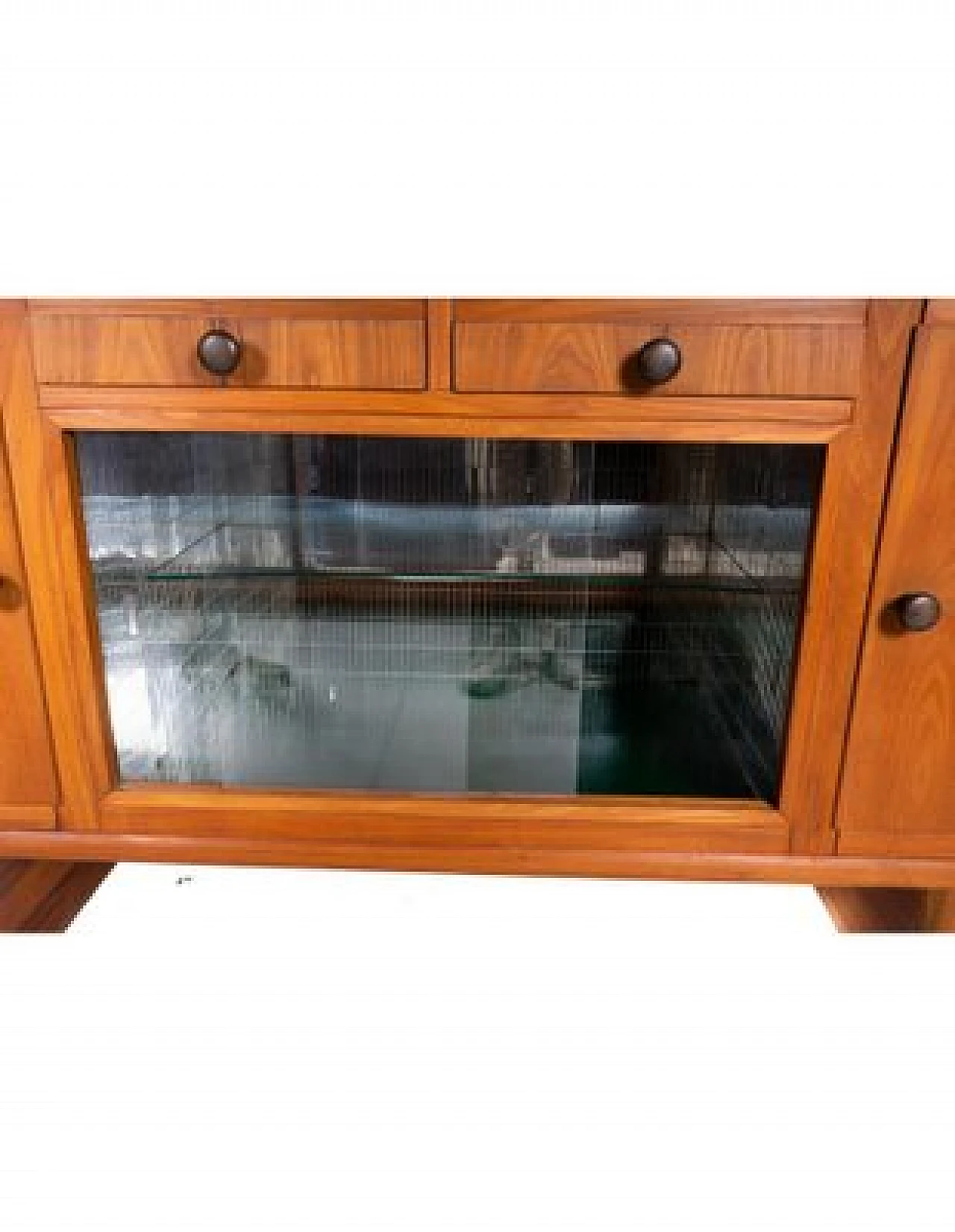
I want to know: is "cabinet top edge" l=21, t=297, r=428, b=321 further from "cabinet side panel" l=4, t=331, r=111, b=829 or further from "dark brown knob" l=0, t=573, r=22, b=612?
"dark brown knob" l=0, t=573, r=22, b=612

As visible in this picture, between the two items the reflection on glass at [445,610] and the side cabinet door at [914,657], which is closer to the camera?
the side cabinet door at [914,657]

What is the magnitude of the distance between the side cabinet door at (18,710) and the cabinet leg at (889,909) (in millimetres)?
775

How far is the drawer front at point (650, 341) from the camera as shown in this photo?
635 mm

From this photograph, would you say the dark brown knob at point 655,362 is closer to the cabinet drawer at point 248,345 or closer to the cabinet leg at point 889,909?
the cabinet drawer at point 248,345

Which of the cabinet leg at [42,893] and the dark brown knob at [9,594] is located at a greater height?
the dark brown knob at [9,594]

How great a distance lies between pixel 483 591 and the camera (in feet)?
Answer: 2.69

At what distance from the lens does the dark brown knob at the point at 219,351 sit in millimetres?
641

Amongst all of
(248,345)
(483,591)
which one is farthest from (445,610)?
(248,345)

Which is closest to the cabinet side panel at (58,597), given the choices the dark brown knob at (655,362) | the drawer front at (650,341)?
the drawer front at (650,341)

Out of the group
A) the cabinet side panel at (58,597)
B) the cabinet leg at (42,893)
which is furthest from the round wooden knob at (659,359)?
the cabinet leg at (42,893)

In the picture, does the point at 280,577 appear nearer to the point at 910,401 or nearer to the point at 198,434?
the point at 198,434

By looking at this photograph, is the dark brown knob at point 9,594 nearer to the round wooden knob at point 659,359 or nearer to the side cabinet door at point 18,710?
the side cabinet door at point 18,710

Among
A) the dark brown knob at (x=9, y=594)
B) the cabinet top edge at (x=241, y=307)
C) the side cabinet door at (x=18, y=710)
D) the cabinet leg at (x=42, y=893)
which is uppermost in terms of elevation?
the cabinet top edge at (x=241, y=307)

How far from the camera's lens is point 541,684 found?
858mm
